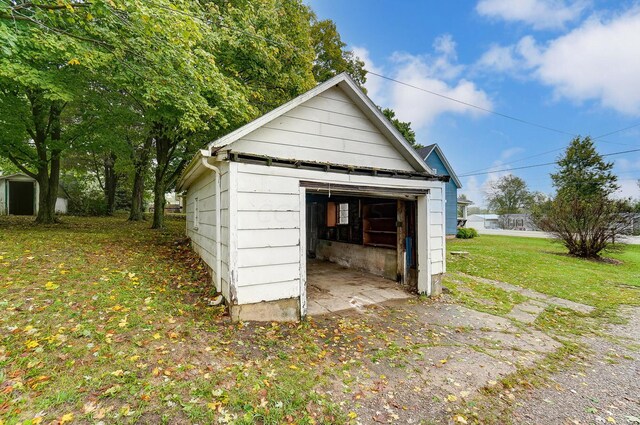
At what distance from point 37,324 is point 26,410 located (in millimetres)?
1576

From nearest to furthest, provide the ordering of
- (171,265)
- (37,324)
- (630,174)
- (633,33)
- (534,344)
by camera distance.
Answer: (37,324) < (534,344) < (171,265) < (633,33) < (630,174)

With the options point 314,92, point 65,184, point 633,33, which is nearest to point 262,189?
point 314,92

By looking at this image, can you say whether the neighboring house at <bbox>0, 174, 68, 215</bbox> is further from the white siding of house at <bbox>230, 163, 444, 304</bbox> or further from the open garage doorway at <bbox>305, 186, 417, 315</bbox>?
the white siding of house at <bbox>230, 163, 444, 304</bbox>

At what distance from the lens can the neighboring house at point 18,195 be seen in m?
16.7

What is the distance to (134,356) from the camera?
10.1ft

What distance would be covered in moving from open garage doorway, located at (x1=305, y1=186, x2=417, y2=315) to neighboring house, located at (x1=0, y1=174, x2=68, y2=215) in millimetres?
19140

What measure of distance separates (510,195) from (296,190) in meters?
47.8

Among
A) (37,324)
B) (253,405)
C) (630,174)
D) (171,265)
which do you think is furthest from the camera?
(630,174)

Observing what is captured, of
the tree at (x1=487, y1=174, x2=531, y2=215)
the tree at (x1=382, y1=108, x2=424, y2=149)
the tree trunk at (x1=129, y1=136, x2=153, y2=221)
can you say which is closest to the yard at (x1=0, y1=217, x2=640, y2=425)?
the tree trunk at (x1=129, y1=136, x2=153, y2=221)

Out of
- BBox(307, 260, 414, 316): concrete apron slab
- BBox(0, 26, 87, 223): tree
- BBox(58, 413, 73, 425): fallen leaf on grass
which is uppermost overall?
BBox(0, 26, 87, 223): tree

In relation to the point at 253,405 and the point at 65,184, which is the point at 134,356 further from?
the point at 65,184

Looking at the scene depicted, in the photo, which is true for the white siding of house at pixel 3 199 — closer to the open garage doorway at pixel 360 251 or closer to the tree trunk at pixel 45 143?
the tree trunk at pixel 45 143

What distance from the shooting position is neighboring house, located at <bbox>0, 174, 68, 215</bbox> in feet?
54.6

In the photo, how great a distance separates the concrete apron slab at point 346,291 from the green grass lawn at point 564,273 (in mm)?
3585
